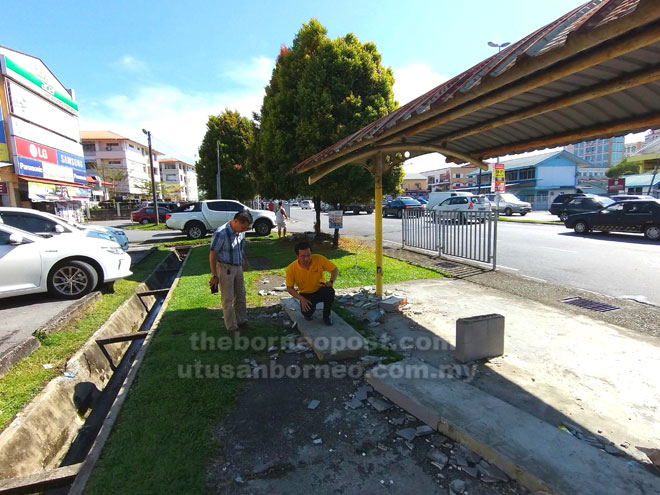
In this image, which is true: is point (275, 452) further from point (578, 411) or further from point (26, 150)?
point (26, 150)

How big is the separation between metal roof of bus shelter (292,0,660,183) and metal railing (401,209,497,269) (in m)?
3.28

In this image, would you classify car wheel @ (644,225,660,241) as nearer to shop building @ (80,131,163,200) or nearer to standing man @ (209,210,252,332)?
standing man @ (209,210,252,332)

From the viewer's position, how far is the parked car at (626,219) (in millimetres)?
12789

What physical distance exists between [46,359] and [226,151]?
2348 cm

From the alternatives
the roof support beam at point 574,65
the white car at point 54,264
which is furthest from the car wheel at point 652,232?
the white car at point 54,264

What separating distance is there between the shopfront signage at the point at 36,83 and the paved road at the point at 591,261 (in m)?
18.5

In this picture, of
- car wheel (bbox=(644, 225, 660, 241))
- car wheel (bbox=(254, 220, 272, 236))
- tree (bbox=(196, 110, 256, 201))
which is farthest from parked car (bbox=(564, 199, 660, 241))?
tree (bbox=(196, 110, 256, 201))

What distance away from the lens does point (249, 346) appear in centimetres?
438

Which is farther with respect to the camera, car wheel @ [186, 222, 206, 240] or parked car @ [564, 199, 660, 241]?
car wheel @ [186, 222, 206, 240]

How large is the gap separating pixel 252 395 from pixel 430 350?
2069mm

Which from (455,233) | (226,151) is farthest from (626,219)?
(226,151)

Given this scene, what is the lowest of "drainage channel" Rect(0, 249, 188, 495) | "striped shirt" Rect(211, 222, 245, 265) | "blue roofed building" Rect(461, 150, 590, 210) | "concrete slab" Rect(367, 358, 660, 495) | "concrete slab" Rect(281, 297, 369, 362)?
"drainage channel" Rect(0, 249, 188, 495)

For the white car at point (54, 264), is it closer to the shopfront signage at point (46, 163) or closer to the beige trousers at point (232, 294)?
the beige trousers at point (232, 294)

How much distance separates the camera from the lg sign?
16172mm
